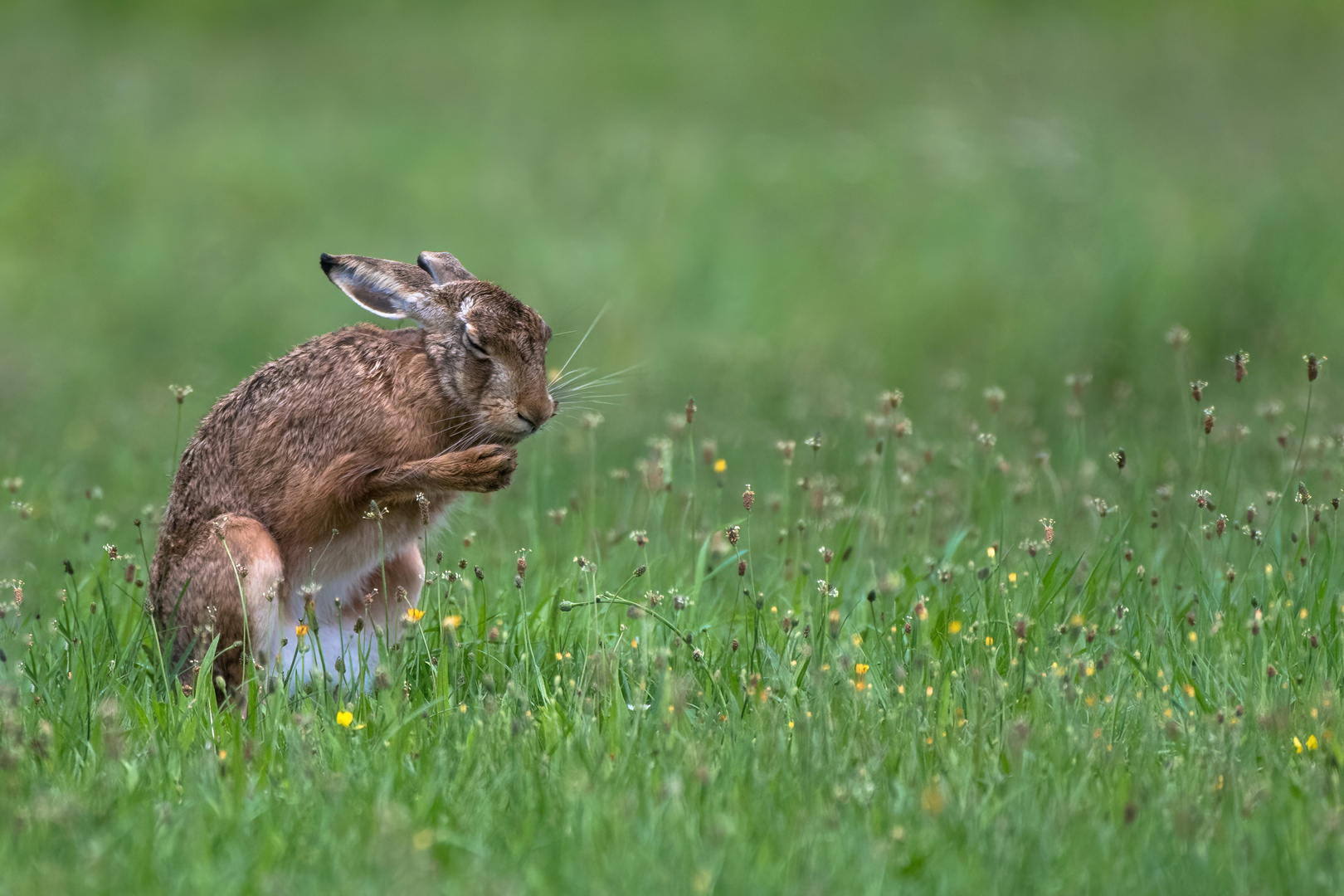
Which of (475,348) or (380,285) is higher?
(380,285)

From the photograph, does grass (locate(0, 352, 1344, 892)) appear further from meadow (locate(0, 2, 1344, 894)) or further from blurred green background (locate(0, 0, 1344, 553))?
blurred green background (locate(0, 0, 1344, 553))

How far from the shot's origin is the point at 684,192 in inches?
587

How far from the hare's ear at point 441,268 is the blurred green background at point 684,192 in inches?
93.3

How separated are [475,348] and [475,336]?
0.04m

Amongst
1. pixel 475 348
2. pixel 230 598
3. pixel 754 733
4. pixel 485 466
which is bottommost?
pixel 754 733

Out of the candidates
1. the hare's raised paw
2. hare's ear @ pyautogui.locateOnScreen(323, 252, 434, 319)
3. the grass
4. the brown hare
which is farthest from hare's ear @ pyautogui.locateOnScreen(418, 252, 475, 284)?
the grass

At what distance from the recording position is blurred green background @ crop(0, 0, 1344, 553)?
1063cm

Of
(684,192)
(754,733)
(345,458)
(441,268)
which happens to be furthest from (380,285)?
(684,192)

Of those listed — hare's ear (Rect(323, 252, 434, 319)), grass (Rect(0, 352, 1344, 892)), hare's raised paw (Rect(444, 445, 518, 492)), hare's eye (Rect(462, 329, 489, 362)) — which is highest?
hare's ear (Rect(323, 252, 434, 319))

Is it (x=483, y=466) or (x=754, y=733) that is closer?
(x=754, y=733)

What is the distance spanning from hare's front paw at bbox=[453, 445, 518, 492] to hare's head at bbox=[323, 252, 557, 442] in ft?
0.66

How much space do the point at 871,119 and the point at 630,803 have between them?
14548mm

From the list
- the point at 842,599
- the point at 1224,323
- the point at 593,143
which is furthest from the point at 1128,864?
the point at 593,143

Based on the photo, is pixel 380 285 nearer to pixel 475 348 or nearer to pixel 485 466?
pixel 475 348
